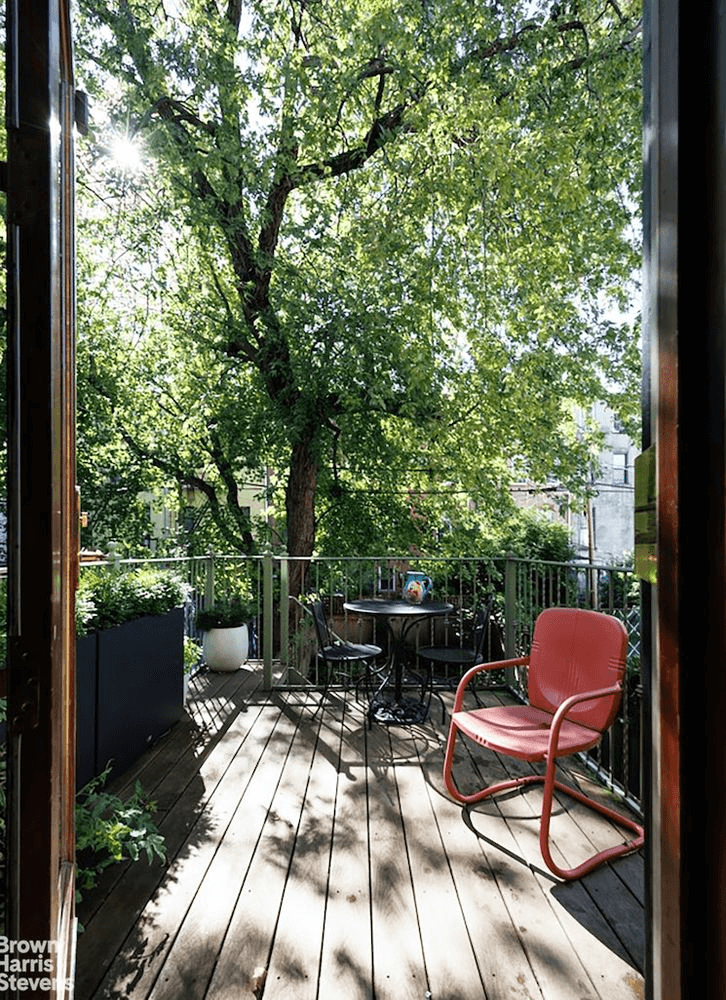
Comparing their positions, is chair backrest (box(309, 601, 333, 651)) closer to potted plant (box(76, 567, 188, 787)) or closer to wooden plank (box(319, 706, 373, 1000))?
potted plant (box(76, 567, 188, 787))

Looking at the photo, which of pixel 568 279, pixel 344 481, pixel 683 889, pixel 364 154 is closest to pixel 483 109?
pixel 364 154

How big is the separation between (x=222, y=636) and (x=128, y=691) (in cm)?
241

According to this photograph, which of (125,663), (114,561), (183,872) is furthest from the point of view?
(114,561)

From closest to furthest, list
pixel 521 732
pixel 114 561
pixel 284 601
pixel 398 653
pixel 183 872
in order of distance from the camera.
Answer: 1. pixel 183 872
2. pixel 521 732
3. pixel 114 561
4. pixel 398 653
5. pixel 284 601

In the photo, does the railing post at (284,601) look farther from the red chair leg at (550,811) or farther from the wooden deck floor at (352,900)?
the red chair leg at (550,811)

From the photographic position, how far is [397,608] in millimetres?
4434

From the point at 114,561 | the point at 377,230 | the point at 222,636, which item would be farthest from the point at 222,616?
the point at 377,230

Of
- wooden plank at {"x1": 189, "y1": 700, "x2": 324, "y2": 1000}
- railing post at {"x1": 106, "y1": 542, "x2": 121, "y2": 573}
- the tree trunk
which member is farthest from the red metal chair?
the tree trunk

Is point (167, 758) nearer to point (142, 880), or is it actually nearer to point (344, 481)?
point (142, 880)

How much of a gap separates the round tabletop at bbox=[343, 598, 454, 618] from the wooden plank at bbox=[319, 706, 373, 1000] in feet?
3.64

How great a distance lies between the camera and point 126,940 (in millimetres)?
1980

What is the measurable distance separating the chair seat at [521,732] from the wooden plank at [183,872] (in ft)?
4.13

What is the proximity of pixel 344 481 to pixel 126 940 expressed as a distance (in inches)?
297

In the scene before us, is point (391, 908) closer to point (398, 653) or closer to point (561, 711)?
point (561, 711)
